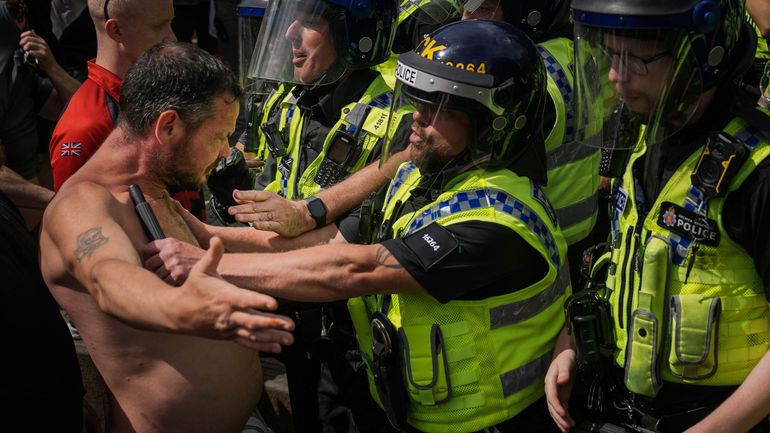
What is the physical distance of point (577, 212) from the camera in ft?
12.7

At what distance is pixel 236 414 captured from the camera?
119 inches

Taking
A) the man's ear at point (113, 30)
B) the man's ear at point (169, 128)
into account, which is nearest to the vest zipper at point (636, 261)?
the man's ear at point (169, 128)

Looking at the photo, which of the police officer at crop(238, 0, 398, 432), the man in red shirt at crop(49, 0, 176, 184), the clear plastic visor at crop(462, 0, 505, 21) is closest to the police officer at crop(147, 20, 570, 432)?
the police officer at crop(238, 0, 398, 432)

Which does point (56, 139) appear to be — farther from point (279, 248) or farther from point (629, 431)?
point (629, 431)

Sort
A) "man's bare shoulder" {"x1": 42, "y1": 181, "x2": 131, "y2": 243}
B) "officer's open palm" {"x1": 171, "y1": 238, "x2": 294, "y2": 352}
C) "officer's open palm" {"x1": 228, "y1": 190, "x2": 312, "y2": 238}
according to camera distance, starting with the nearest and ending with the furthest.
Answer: "officer's open palm" {"x1": 171, "y1": 238, "x2": 294, "y2": 352}, "man's bare shoulder" {"x1": 42, "y1": 181, "x2": 131, "y2": 243}, "officer's open palm" {"x1": 228, "y1": 190, "x2": 312, "y2": 238}

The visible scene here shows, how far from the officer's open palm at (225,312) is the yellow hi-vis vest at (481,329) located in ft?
2.65

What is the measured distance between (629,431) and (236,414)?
119cm


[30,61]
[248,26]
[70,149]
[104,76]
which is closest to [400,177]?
[70,149]

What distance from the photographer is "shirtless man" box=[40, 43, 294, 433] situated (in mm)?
2539

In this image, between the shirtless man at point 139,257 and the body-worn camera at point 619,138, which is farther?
the body-worn camera at point 619,138

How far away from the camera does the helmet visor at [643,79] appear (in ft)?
8.69

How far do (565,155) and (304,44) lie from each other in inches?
45.6

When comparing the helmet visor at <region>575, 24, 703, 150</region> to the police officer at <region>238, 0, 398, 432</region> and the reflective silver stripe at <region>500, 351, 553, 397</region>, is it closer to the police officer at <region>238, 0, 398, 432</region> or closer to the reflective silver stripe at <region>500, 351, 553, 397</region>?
the reflective silver stripe at <region>500, 351, 553, 397</region>

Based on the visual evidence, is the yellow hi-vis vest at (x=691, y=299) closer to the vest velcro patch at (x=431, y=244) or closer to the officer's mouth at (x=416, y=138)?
the vest velcro patch at (x=431, y=244)
